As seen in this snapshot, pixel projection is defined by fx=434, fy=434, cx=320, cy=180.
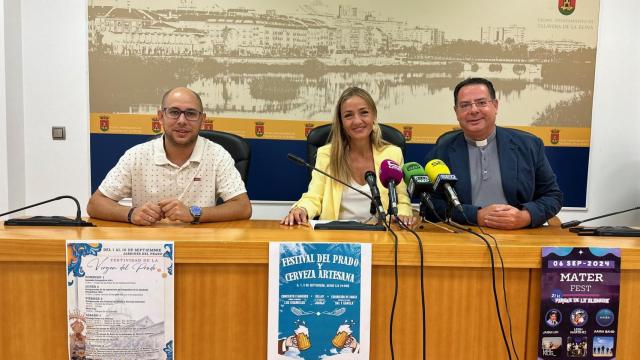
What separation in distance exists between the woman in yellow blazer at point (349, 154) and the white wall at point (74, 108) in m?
1.05

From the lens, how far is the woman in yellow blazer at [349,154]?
1.91 m

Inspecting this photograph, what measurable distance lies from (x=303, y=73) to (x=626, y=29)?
221 cm

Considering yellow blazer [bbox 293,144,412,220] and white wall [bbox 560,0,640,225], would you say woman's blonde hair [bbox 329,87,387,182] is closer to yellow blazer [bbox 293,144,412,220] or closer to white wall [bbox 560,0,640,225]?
yellow blazer [bbox 293,144,412,220]

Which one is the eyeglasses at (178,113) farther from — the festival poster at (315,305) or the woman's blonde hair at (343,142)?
the festival poster at (315,305)

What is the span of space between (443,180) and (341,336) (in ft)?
1.73

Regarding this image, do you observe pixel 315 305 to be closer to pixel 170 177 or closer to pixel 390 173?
pixel 390 173

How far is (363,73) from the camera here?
9.37ft

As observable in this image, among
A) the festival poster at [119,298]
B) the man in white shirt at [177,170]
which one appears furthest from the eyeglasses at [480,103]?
the festival poster at [119,298]

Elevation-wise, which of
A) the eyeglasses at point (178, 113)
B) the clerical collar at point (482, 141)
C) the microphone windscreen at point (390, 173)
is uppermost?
the eyeglasses at point (178, 113)

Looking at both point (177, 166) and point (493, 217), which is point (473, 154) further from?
point (177, 166)

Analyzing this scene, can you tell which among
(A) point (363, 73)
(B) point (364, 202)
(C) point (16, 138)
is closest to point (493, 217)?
(B) point (364, 202)

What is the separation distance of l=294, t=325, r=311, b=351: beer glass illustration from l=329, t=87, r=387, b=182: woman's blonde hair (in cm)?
114

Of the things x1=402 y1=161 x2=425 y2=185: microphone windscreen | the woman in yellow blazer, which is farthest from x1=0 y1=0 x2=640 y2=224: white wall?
x1=402 y1=161 x2=425 y2=185: microphone windscreen

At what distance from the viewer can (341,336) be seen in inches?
34.4
